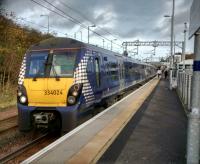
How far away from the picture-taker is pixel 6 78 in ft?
86.1

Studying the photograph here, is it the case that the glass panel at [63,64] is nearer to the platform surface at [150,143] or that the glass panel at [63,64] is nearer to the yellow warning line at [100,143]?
the yellow warning line at [100,143]

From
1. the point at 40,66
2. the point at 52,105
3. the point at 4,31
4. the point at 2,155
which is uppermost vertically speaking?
the point at 4,31

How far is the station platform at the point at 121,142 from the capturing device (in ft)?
23.5

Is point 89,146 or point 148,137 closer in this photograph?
point 89,146

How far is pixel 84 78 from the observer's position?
11102 mm

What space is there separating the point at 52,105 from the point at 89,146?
2.75 m

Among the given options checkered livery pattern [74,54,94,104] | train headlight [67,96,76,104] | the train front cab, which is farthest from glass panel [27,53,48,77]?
train headlight [67,96,76,104]

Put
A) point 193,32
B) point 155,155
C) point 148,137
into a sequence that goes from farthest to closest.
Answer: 1. point 148,137
2. point 155,155
3. point 193,32

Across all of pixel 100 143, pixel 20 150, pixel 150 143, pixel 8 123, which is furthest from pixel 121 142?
pixel 8 123

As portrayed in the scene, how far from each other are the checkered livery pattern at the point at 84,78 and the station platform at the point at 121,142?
77 cm

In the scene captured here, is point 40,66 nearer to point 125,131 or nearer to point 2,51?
point 125,131

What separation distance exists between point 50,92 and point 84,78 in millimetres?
1113

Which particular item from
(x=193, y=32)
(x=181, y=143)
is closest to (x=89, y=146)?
(x=181, y=143)

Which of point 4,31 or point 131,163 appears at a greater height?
point 4,31
